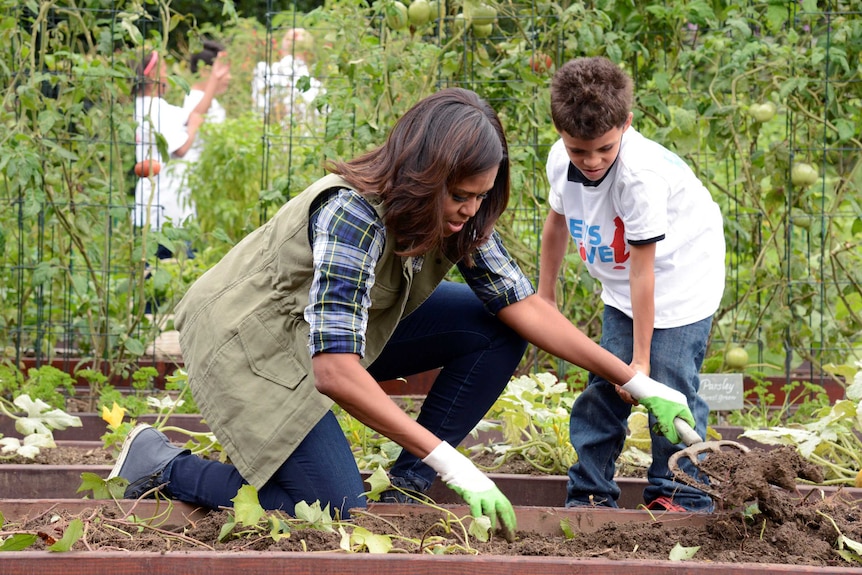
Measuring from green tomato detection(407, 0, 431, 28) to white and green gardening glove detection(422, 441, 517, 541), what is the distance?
1.99 m

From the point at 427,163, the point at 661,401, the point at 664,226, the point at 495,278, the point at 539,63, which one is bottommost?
the point at 661,401

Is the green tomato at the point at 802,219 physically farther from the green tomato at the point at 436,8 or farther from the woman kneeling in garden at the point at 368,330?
the woman kneeling in garden at the point at 368,330

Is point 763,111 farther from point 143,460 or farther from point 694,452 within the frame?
point 143,460

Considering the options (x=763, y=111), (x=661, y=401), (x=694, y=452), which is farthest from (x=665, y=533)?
(x=763, y=111)

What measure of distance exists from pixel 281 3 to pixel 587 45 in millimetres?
10590

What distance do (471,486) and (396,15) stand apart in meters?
2.01

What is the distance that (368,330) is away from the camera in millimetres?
2314

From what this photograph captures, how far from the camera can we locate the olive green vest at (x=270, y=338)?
2.17 metres

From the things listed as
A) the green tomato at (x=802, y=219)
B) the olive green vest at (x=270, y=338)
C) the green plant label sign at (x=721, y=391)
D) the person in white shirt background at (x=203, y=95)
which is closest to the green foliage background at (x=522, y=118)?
the green tomato at (x=802, y=219)

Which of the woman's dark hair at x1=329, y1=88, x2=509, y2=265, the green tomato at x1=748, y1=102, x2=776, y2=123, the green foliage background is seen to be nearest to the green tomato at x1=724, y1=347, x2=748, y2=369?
the green foliage background

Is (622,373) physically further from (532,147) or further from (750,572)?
(532,147)

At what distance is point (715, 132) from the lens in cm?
369

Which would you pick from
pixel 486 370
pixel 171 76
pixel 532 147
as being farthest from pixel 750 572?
pixel 171 76

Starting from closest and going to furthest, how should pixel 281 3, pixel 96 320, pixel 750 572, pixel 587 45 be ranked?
pixel 750 572 < pixel 587 45 < pixel 96 320 < pixel 281 3
